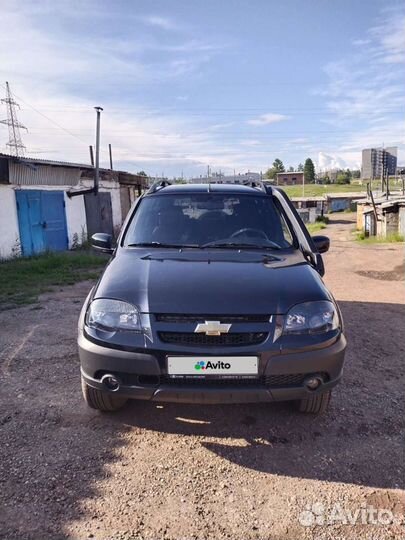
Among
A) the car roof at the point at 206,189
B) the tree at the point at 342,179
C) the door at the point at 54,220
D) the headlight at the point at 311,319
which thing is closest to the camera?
the headlight at the point at 311,319

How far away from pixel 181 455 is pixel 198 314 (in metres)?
0.91

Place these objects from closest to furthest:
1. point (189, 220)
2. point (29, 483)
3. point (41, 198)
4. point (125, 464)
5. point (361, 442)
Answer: point (29, 483) → point (125, 464) → point (361, 442) → point (189, 220) → point (41, 198)

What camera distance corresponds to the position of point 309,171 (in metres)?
106

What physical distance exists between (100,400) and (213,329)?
3.51ft

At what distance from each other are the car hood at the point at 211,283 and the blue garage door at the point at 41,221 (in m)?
10.0

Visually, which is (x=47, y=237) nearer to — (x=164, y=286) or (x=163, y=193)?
(x=163, y=193)

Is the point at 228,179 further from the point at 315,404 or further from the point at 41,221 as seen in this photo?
the point at 315,404

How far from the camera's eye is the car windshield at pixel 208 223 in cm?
347

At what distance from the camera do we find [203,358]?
7.78ft

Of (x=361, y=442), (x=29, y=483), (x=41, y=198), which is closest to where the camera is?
(x=29, y=483)

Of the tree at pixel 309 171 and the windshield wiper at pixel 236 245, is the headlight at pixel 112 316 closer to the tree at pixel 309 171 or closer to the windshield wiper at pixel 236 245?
the windshield wiper at pixel 236 245

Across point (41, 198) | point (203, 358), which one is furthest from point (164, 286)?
point (41, 198)

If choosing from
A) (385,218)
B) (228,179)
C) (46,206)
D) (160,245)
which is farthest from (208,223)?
(385,218)

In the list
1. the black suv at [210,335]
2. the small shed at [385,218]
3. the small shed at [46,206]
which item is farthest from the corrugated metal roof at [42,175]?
the small shed at [385,218]
